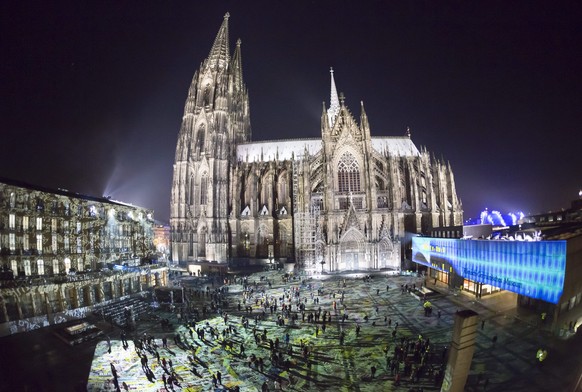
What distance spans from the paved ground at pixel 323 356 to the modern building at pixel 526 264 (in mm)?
2138

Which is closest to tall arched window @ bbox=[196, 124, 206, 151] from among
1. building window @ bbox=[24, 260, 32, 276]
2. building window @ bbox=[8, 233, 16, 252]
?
building window @ bbox=[8, 233, 16, 252]

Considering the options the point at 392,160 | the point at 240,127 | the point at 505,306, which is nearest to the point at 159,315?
the point at 505,306

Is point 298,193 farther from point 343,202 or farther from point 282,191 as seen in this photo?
point 282,191

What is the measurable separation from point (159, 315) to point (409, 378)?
77.8 feet

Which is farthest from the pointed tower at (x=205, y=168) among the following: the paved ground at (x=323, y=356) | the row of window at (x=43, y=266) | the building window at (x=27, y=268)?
the building window at (x=27, y=268)

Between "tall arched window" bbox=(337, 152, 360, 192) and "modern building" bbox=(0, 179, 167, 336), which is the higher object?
"tall arched window" bbox=(337, 152, 360, 192)

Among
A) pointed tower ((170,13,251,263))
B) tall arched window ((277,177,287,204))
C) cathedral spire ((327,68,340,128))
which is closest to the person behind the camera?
pointed tower ((170,13,251,263))

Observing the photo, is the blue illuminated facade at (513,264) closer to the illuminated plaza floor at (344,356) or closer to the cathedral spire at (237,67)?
the illuminated plaza floor at (344,356)

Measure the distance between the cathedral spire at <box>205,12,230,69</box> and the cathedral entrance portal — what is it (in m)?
43.4

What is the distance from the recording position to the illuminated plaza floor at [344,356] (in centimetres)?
1512

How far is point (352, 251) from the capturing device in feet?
151

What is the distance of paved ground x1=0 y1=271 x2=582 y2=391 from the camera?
1519 cm

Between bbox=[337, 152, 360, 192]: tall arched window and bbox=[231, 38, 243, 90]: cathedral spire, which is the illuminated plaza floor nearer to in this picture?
bbox=[337, 152, 360, 192]: tall arched window

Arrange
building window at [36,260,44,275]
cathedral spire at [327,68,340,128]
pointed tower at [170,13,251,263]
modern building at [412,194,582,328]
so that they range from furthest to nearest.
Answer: cathedral spire at [327,68,340,128]
pointed tower at [170,13,251,263]
building window at [36,260,44,275]
modern building at [412,194,582,328]
